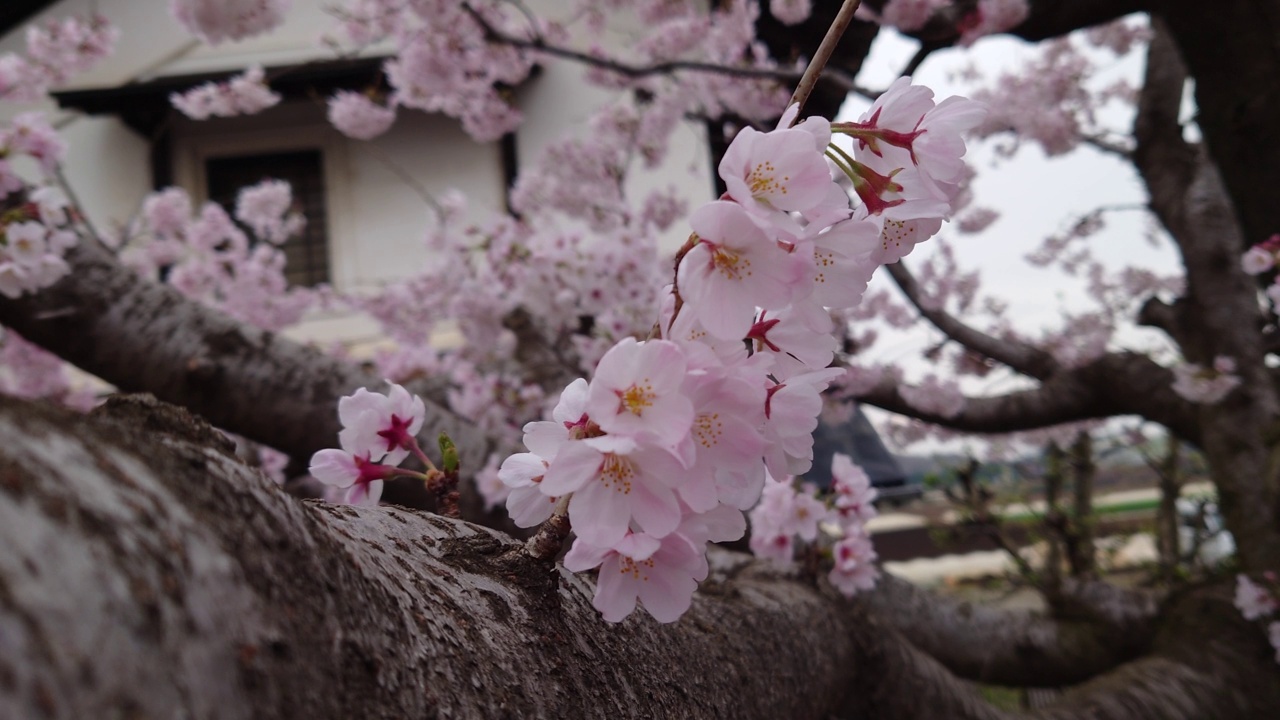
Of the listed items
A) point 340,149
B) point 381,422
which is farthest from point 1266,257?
point 340,149

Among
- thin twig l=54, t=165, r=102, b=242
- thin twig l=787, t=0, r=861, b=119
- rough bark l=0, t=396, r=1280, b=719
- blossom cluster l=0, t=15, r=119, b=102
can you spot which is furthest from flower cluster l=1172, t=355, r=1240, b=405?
blossom cluster l=0, t=15, r=119, b=102

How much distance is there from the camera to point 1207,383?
2.86 metres

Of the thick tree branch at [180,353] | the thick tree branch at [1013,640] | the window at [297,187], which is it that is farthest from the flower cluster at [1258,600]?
the window at [297,187]

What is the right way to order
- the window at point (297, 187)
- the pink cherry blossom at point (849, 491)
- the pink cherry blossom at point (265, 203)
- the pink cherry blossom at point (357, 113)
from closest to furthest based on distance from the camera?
the pink cherry blossom at point (849, 491)
the pink cherry blossom at point (357, 113)
the pink cherry blossom at point (265, 203)
the window at point (297, 187)

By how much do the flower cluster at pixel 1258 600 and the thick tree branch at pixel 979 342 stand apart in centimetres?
125

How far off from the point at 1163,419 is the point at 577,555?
11.6ft

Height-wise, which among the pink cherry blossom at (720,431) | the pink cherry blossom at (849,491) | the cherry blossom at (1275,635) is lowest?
the cherry blossom at (1275,635)

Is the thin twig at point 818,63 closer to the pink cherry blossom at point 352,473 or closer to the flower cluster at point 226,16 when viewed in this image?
the pink cherry blossom at point 352,473

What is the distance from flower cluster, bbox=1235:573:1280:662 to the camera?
2.46 metres

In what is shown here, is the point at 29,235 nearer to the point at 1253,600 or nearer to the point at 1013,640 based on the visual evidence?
the point at 1013,640

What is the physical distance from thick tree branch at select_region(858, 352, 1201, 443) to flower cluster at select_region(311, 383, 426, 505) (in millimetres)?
3096

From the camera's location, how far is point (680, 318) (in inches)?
21.6

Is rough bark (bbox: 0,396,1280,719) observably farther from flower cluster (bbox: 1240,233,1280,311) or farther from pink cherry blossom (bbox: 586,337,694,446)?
flower cluster (bbox: 1240,233,1280,311)

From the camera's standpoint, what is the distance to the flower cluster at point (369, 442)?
0.75 m
